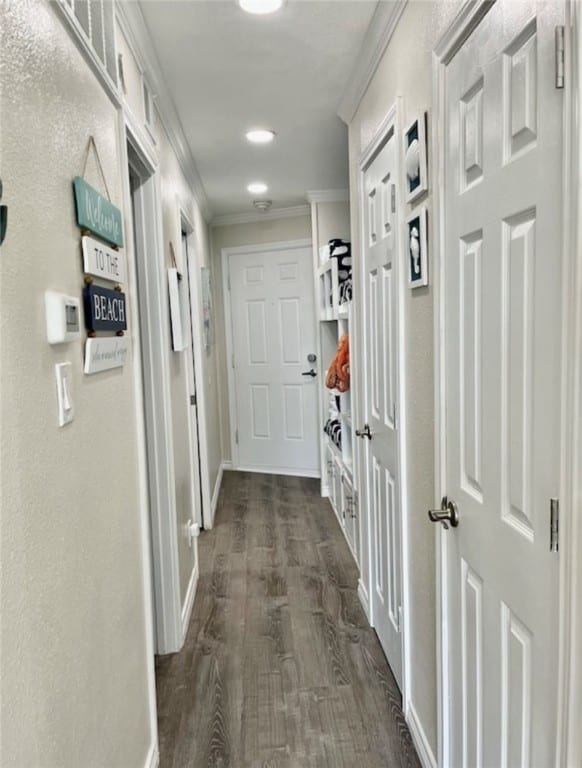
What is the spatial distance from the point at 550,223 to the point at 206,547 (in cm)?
315

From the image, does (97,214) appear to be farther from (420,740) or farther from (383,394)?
(420,740)

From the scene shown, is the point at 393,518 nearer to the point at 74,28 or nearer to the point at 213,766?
the point at 213,766

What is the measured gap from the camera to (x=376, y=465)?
91.1 inches

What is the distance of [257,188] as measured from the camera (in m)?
4.08

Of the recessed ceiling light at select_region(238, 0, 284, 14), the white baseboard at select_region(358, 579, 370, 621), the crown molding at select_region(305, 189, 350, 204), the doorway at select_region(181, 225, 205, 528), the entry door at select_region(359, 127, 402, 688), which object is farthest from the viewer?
the crown molding at select_region(305, 189, 350, 204)

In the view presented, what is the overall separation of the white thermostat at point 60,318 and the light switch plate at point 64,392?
57 millimetres

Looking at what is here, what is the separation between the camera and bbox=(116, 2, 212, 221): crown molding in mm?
1688

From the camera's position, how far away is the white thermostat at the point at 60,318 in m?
0.98

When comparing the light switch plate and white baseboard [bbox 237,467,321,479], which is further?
white baseboard [bbox 237,467,321,479]

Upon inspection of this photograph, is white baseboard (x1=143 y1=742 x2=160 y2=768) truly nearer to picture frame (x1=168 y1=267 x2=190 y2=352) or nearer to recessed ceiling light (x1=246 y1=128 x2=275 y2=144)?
picture frame (x1=168 y1=267 x2=190 y2=352)

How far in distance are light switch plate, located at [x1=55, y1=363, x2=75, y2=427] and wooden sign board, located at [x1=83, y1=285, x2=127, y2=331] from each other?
17 cm

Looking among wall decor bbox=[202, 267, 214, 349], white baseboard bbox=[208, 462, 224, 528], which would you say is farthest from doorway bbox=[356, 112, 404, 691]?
wall decor bbox=[202, 267, 214, 349]

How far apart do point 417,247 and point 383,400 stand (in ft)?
2.47

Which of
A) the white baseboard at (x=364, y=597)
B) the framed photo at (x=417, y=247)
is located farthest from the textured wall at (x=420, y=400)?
the white baseboard at (x=364, y=597)
